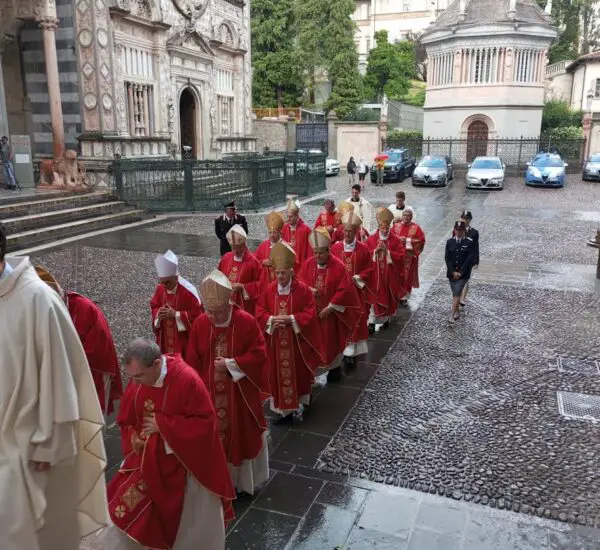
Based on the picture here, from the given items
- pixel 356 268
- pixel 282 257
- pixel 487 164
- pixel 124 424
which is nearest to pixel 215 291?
pixel 124 424

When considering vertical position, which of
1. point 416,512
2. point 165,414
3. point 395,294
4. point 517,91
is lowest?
point 416,512

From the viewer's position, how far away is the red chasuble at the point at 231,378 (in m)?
4.30

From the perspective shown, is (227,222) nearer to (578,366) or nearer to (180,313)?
(180,313)

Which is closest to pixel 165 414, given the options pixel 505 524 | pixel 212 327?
pixel 212 327

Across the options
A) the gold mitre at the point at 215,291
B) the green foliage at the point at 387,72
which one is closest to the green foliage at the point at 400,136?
the green foliage at the point at 387,72

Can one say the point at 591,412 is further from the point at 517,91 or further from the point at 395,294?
the point at 517,91

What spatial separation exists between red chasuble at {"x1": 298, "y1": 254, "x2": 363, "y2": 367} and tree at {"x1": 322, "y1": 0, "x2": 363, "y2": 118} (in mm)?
36353

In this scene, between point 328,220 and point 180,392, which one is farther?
point 328,220

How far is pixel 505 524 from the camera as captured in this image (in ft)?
14.0

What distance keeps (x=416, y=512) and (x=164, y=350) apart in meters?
2.69

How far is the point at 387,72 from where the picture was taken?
5669cm

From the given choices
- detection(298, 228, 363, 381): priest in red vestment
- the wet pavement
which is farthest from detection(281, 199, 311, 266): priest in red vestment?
detection(298, 228, 363, 381): priest in red vestment

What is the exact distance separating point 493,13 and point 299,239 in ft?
122

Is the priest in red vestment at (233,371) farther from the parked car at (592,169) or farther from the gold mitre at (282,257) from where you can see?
the parked car at (592,169)
